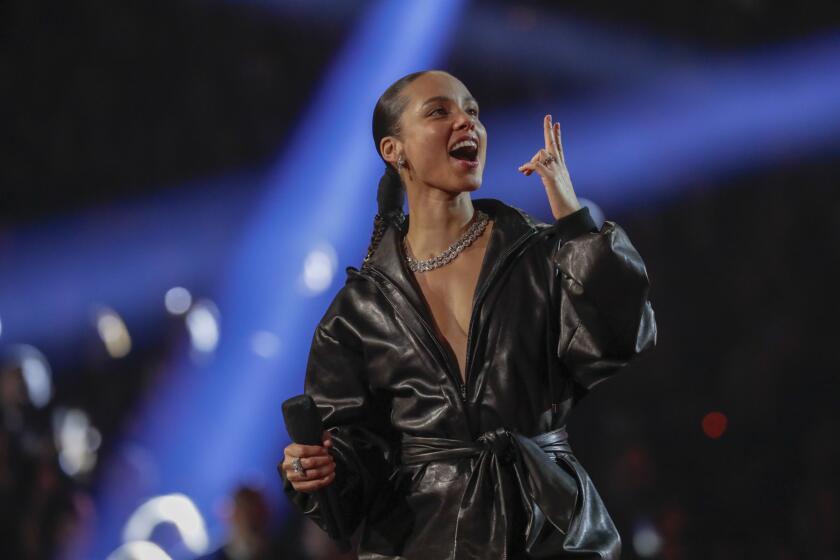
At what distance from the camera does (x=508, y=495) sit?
86.7 inches

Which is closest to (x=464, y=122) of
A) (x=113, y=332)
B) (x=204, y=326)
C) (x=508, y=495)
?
(x=508, y=495)

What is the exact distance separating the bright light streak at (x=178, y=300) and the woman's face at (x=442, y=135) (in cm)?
586

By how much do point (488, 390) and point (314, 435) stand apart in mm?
389

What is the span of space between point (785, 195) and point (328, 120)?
3.48m

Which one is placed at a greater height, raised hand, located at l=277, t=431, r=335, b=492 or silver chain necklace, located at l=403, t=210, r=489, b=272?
silver chain necklace, located at l=403, t=210, r=489, b=272

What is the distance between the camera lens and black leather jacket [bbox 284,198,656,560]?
2.17 metres

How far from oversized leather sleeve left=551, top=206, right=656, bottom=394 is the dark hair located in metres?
0.51

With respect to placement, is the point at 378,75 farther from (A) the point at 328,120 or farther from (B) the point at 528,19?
(B) the point at 528,19

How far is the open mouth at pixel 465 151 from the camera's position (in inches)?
95.9

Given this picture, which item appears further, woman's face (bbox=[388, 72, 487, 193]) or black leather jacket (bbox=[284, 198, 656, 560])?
woman's face (bbox=[388, 72, 487, 193])

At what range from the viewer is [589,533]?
2.19m

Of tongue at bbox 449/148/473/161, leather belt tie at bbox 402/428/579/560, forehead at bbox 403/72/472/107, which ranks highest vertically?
forehead at bbox 403/72/472/107

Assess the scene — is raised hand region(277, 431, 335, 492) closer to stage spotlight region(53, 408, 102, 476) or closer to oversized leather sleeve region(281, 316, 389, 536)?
oversized leather sleeve region(281, 316, 389, 536)

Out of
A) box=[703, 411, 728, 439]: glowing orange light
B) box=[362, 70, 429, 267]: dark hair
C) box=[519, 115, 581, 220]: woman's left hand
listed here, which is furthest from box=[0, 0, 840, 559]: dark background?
box=[519, 115, 581, 220]: woman's left hand
